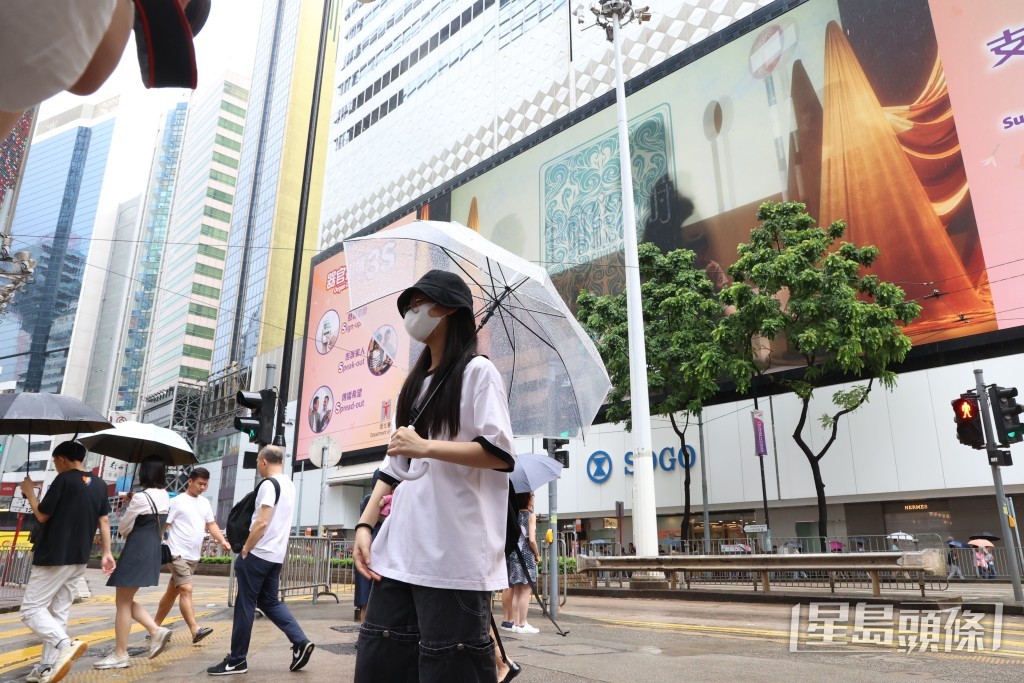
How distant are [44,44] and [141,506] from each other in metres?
5.93

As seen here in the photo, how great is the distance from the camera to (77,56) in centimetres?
86

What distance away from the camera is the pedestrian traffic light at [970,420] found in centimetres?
1077

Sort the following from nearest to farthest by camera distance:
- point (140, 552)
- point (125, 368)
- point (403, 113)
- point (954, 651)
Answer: point (140, 552) < point (954, 651) < point (403, 113) < point (125, 368)

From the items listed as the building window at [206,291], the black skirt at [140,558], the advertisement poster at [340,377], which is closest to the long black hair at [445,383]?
the black skirt at [140,558]

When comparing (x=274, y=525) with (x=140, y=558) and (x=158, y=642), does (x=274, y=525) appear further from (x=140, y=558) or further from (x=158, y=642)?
(x=158, y=642)

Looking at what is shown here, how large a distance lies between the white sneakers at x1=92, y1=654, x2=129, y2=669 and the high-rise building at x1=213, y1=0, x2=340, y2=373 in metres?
58.2

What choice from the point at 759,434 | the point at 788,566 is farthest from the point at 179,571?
the point at 759,434

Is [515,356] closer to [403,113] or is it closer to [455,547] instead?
[455,547]

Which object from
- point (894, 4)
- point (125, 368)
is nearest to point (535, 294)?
point (894, 4)

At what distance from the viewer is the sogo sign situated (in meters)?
23.2

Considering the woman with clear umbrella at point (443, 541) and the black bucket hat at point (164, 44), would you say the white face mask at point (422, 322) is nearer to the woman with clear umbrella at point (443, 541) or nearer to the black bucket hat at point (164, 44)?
the woman with clear umbrella at point (443, 541)

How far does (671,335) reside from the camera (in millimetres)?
19688

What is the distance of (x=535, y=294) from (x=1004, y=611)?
902cm

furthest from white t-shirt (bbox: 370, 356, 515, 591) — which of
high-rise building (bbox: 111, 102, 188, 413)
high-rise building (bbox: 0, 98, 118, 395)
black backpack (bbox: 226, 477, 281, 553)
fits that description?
high-rise building (bbox: 111, 102, 188, 413)
